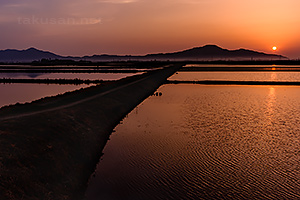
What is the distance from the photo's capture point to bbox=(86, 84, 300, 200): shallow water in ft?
32.6

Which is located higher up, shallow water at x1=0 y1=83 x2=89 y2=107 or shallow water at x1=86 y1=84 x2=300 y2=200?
shallow water at x1=0 y1=83 x2=89 y2=107

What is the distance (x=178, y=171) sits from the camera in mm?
11539

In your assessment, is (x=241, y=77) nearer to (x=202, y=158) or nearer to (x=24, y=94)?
(x=24, y=94)

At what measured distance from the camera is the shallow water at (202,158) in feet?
32.6

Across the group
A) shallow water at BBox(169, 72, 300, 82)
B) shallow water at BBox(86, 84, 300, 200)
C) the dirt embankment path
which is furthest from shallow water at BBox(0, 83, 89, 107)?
shallow water at BBox(169, 72, 300, 82)

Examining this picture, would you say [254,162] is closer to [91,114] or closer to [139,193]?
[139,193]

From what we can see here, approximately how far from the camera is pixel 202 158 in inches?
510

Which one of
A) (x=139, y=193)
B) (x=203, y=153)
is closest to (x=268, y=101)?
(x=203, y=153)

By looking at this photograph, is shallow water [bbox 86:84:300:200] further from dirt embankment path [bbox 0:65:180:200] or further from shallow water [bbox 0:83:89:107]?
shallow water [bbox 0:83:89:107]

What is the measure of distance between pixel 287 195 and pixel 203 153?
4.85m

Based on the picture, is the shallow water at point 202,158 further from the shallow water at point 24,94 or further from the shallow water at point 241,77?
the shallow water at point 241,77

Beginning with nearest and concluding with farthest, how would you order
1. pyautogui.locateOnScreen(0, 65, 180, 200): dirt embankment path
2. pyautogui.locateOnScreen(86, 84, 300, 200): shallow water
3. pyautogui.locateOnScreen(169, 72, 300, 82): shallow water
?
pyautogui.locateOnScreen(0, 65, 180, 200): dirt embankment path, pyautogui.locateOnScreen(86, 84, 300, 200): shallow water, pyautogui.locateOnScreen(169, 72, 300, 82): shallow water

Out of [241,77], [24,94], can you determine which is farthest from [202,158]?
[241,77]

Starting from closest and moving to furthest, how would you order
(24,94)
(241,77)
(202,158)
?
(202,158) < (24,94) < (241,77)
